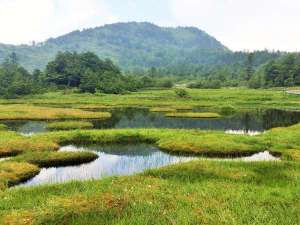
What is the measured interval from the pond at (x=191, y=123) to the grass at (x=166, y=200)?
33.6 metres

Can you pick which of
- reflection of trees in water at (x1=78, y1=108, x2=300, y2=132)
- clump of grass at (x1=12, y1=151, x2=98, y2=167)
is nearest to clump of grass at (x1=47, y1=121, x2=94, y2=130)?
reflection of trees in water at (x1=78, y1=108, x2=300, y2=132)

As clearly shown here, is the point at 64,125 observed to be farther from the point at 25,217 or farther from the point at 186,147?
the point at 25,217

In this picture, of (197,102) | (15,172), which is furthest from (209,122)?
(197,102)

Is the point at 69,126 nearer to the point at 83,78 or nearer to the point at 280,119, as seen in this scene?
the point at 280,119

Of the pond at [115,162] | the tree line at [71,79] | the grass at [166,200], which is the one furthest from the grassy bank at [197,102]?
the grass at [166,200]

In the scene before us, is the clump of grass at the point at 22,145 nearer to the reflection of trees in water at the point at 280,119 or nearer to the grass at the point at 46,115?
the grass at the point at 46,115

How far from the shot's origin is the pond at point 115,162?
106 ft

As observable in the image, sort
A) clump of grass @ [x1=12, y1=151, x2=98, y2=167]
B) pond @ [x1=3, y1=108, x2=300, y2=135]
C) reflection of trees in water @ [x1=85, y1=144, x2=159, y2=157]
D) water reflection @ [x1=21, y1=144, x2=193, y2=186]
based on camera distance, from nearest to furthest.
Answer: water reflection @ [x1=21, y1=144, x2=193, y2=186] → clump of grass @ [x1=12, y1=151, x2=98, y2=167] → reflection of trees in water @ [x1=85, y1=144, x2=159, y2=157] → pond @ [x1=3, y1=108, x2=300, y2=135]

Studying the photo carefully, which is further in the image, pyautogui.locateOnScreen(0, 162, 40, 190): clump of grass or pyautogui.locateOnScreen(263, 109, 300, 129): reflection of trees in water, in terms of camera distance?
pyautogui.locateOnScreen(263, 109, 300, 129): reflection of trees in water

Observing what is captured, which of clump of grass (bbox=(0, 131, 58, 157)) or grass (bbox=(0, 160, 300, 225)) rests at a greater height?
grass (bbox=(0, 160, 300, 225))

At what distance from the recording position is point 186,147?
4303 cm

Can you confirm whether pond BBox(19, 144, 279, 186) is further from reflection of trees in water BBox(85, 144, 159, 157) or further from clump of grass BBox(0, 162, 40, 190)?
clump of grass BBox(0, 162, 40, 190)

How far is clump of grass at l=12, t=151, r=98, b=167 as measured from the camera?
36.4m

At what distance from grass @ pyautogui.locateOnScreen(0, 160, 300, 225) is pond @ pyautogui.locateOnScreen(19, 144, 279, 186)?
579 centimetres
